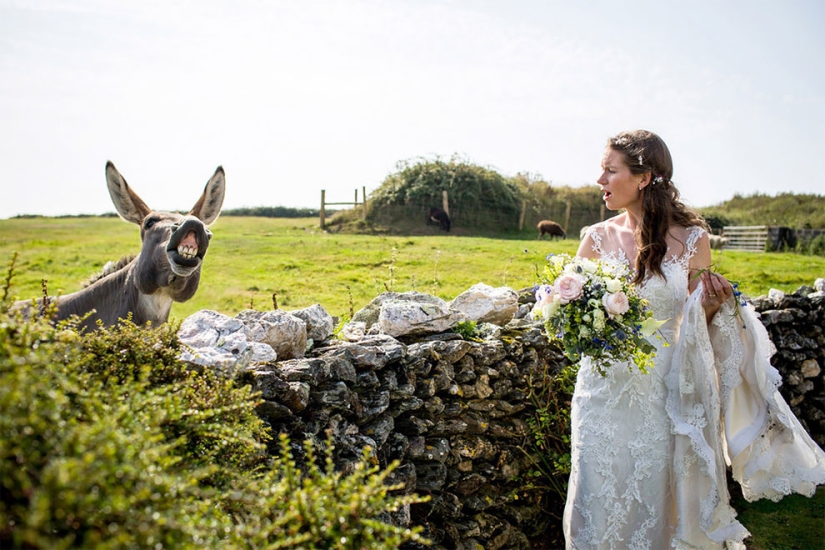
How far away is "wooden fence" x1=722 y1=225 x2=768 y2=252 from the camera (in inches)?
893

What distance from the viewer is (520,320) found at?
6.00m

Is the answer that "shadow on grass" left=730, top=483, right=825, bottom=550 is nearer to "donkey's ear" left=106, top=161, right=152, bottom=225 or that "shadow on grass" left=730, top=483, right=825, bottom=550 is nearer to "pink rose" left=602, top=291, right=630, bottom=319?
"pink rose" left=602, top=291, right=630, bottom=319

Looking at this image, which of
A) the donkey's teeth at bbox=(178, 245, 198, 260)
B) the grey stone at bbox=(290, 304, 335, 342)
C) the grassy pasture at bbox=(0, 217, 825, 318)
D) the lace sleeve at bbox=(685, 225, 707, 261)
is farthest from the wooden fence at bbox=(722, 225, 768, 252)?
the donkey's teeth at bbox=(178, 245, 198, 260)

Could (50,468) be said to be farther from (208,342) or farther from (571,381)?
(571,381)

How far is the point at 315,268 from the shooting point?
10.2 metres

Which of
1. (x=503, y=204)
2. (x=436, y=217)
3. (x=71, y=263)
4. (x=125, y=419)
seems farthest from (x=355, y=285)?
(x=503, y=204)

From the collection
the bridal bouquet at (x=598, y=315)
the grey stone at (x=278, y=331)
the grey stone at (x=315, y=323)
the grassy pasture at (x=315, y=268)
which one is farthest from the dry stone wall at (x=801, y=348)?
the grey stone at (x=278, y=331)

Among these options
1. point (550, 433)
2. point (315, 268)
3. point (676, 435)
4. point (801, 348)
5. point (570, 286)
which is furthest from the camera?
point (315, 268)

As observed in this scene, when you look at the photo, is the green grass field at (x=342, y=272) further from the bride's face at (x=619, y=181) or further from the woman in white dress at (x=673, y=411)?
the woman in white dress at (x=673, y=411)

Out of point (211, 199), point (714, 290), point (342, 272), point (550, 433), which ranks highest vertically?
point (211, 199)

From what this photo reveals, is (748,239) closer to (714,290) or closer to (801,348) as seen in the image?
(801,348)

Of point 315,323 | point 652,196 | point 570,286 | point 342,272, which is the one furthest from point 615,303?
point 342,272

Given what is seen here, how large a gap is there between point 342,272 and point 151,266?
5866 mm

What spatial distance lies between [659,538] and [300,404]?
2.53 metres
